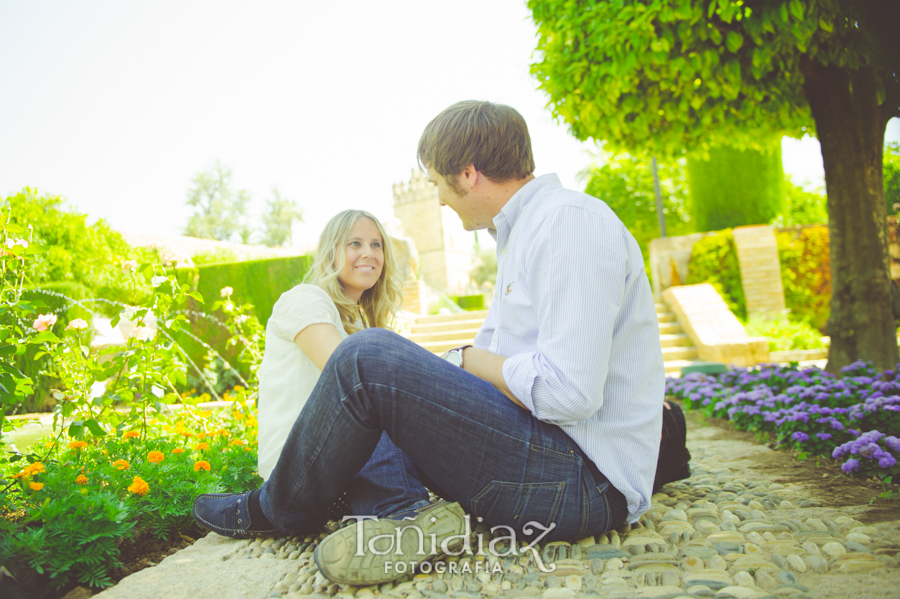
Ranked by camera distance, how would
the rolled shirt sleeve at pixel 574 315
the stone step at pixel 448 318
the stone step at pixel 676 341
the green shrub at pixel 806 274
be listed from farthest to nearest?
1. the stone step at pixel 448 318
2. the green shrub at pixel 806 274
3. the stone step at pixel 676 341
4. the rolled shirt sleeve at pixel 574 315

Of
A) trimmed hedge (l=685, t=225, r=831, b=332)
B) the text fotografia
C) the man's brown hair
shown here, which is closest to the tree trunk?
the man's brown hair

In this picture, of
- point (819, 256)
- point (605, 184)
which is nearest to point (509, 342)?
point (819, 256)

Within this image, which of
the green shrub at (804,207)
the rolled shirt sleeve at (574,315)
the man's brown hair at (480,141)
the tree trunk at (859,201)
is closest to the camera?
the rolled shirt sleeve at (574,315)

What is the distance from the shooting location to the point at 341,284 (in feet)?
7.79

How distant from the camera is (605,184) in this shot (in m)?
17.3

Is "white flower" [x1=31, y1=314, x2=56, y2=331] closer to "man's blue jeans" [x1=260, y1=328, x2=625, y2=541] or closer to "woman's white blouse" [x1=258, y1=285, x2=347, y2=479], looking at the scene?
"woman's white blouse" [x1=258, y1=285, x2=347, y2=479]

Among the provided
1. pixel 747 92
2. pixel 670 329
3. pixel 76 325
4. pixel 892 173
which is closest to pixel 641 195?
pixel 670 329

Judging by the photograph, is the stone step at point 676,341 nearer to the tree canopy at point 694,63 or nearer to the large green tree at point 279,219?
the tree canopy at point 694,63

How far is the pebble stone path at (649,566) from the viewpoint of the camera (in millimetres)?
1364

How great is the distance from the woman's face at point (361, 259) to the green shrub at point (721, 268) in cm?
805

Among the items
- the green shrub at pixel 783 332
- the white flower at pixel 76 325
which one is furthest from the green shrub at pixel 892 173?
the white flower at pixel 76 325

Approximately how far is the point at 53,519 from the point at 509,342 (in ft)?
4.58

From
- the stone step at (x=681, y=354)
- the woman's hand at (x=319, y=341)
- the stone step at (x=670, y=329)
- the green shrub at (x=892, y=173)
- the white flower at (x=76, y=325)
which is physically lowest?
the stone step at (x=681, y=354)

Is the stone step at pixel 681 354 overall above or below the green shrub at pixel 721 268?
below
